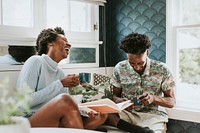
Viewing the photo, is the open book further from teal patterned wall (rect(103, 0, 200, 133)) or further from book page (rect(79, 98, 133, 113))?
teal patterned wall (rect(103, 0, 200, 133))

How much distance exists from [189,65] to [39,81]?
1.53m

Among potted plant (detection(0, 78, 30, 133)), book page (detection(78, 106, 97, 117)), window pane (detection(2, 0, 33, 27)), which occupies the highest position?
window pane (detection(2, 0, 33, 27))

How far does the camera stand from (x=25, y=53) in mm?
2623

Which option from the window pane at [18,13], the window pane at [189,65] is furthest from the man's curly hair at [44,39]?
the window pane at [189,65]

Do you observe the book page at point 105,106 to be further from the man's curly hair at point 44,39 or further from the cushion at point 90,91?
the man's curly hair at point 44,39

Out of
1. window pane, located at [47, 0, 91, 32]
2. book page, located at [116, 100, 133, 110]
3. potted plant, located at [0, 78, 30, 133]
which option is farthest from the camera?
window pane, located at [47, 0, 91, 32]

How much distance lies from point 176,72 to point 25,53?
1535mm

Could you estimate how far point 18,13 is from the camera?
2.65 m

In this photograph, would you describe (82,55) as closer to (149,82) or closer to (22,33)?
(22,33)

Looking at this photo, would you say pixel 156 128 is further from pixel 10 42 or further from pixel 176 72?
pixel 10 42

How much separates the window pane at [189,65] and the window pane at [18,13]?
1531 millimetres

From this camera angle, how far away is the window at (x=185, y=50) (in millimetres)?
2852

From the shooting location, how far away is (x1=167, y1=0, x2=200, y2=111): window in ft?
9.36

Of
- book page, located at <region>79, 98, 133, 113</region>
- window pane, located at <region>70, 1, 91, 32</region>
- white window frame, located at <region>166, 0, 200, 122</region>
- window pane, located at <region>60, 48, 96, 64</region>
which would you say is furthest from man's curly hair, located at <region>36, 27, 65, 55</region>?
white window frame, located at <region>166, 0, 200, 122</region>
